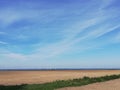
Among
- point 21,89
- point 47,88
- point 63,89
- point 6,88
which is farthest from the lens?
point 6,88

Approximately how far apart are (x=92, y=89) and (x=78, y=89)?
3.64 ft

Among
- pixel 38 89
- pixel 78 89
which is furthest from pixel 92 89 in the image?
pixel 38 89

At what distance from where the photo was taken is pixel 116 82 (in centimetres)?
2580

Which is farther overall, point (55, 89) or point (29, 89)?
point (29, 89)

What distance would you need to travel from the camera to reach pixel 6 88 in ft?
100.0

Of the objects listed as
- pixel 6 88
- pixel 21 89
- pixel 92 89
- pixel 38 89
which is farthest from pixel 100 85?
pixel 6 88

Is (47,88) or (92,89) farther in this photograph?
(47,88)

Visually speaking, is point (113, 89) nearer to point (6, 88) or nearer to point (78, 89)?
point (78, 89)

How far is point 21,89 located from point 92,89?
729cm

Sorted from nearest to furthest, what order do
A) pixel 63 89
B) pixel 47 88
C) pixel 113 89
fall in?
1. pixel 113 89
2. pixel 63 89
3. pixel 47 88

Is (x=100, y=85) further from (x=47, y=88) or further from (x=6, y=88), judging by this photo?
(x=6, y=88)

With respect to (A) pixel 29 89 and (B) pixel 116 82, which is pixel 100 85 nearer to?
(B) pixel 116 82

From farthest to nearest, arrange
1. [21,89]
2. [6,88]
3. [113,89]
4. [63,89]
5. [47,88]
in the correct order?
[6,88] < [21,89] < [47,88] < [63,89] < [113,89]

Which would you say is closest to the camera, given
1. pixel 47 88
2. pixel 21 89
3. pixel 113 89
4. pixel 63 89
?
pixel 113 89
